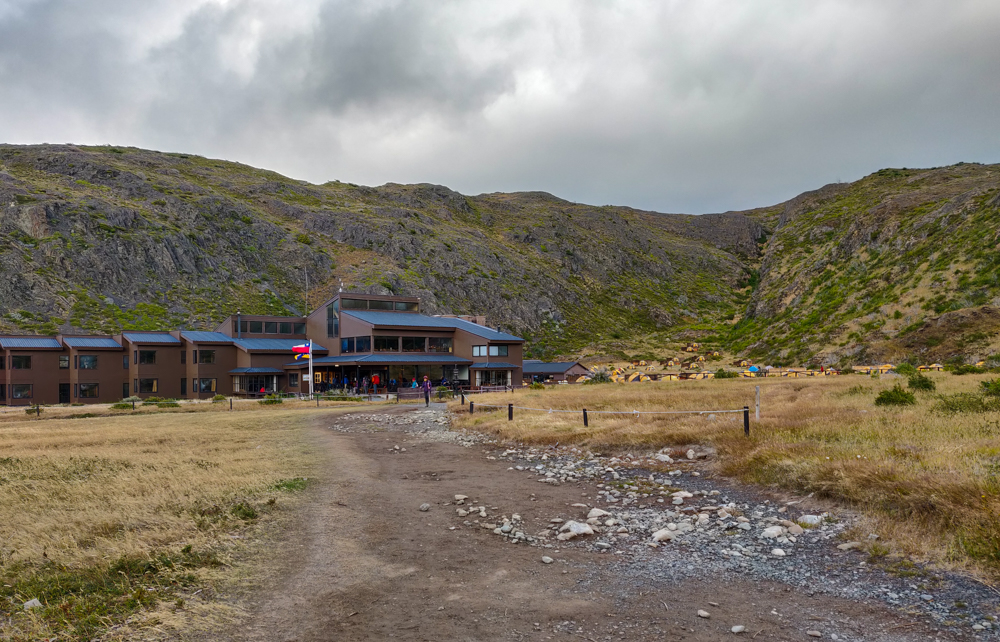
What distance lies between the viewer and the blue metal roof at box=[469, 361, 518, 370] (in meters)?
67.3

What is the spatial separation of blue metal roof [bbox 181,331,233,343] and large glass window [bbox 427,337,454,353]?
21997 mm

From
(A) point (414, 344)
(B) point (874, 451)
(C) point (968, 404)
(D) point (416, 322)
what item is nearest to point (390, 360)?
(A) point (414, 344)

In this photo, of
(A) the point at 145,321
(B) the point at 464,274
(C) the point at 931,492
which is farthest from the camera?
(B) the point at 464,274

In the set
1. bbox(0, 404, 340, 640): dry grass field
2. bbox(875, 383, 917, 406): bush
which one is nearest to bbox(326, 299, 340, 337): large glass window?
bbox(0, 404, 340, 640): dry grass field

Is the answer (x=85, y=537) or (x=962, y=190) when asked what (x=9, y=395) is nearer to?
(x=85, y=537)

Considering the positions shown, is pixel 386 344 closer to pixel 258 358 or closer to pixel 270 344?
pixel 270 344

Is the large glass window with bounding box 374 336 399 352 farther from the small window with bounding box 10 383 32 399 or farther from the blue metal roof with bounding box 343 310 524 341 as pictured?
the small window with bounding box 10 383 32 399

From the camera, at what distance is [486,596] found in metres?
8.05

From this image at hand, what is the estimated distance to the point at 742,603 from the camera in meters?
7.59

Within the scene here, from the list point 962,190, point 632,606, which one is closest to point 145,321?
point 632,606

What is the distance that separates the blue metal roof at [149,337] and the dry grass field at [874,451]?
1991 inches

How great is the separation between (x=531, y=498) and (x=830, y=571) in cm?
653

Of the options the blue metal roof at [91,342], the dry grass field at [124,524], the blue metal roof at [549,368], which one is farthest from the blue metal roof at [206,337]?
the dry grass field at [124,524]

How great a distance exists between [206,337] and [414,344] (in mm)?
22781
